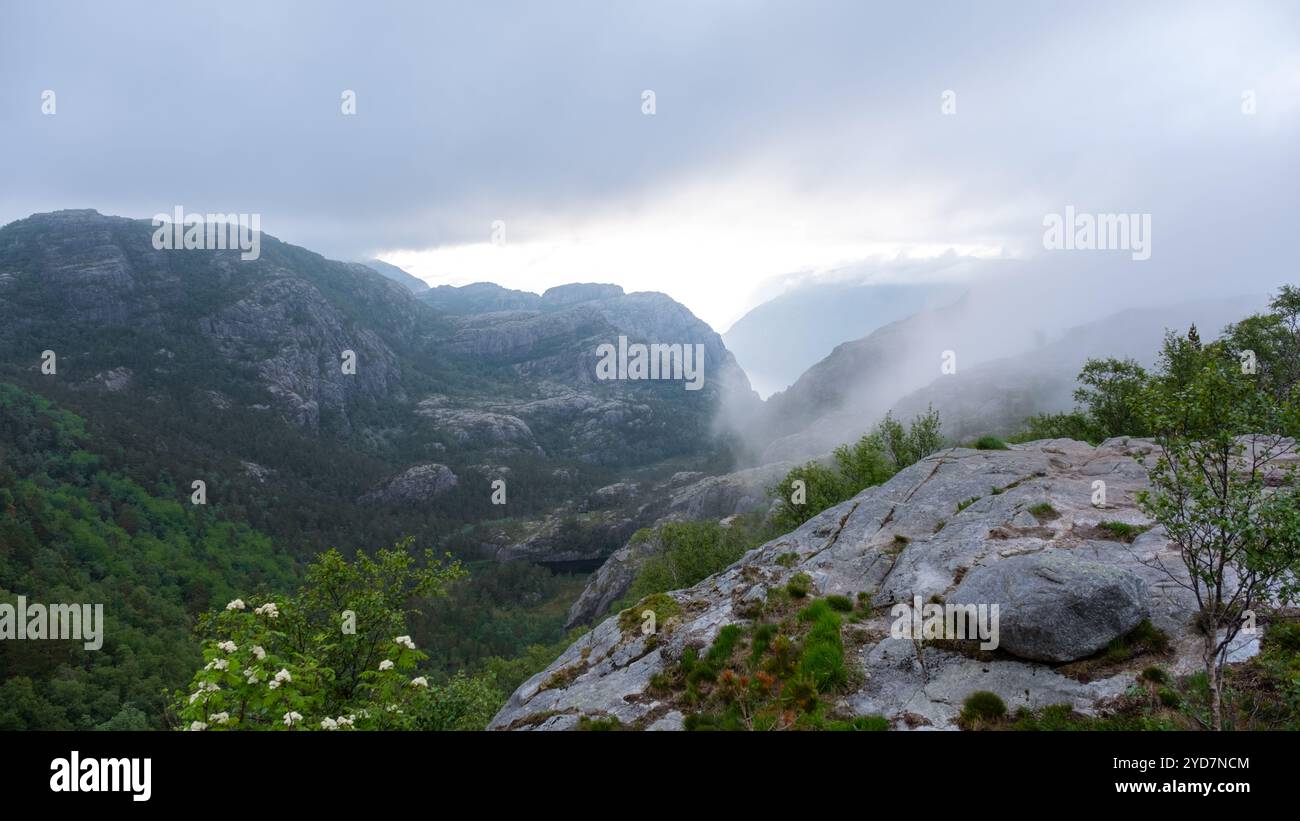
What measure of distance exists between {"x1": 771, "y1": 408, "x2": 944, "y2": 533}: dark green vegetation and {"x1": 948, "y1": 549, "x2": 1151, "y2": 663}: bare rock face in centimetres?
4035

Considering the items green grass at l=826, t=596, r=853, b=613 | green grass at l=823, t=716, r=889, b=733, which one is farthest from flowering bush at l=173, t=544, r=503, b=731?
green grass at l=826, t=596, r=853, b=613

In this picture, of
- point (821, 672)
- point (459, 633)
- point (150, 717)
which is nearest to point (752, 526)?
point (821, 672)

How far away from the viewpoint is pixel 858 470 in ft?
197

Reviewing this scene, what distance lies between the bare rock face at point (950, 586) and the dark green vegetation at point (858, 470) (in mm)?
19329

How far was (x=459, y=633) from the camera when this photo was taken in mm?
197375

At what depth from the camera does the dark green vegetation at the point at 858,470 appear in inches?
2327

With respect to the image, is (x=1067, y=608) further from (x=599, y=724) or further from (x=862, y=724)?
A: (x=599, y=724)

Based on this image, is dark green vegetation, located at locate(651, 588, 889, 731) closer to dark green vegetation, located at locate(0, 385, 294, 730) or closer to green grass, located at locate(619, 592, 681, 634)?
green grass, located at locate(619, 592, 681, 634)

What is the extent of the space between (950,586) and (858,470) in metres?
39.8

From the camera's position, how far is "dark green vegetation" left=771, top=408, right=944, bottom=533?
59094mm

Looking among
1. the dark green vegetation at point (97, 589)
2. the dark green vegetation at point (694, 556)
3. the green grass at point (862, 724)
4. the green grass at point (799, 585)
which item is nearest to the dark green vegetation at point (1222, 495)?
the green grass at point (862, 724)

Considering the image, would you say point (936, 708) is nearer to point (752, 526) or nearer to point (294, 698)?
point (294, 698)

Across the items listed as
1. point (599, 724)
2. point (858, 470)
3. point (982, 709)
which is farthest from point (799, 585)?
point (858, 470)
